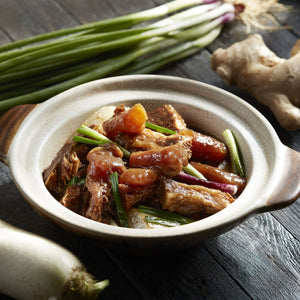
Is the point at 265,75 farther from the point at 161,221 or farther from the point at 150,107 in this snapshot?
the point at 161,221

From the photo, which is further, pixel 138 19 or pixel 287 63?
pixel 138 19

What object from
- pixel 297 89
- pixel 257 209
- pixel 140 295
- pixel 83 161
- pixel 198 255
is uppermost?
pixel 83 161

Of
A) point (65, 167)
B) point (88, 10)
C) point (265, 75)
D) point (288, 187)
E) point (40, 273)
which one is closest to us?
point (40, 273)

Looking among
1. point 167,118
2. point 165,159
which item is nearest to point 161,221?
point 165,159

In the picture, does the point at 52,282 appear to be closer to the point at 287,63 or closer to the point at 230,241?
the point at 230,241

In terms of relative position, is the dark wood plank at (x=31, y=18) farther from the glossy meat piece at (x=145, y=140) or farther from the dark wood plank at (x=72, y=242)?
the glossy meat piece at (x=145, y=140)

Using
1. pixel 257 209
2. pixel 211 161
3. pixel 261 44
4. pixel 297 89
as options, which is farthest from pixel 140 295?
pixel 261 44
